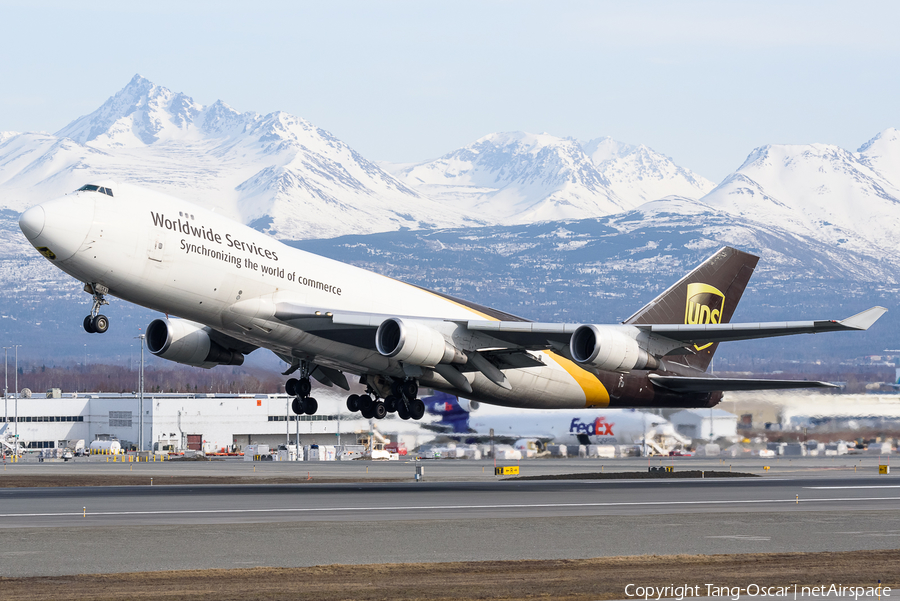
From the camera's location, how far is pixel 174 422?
129125 mm

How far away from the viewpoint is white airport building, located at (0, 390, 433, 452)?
419 feet

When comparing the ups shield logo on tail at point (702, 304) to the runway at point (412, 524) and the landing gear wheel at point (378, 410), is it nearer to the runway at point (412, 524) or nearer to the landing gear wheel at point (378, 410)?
the runway at point (412, 524)

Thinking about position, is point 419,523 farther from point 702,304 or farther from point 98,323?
point 702,304

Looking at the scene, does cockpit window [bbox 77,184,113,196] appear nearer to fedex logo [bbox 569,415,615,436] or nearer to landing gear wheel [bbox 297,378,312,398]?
landing gear wheel [bbox 297,378,312,398]

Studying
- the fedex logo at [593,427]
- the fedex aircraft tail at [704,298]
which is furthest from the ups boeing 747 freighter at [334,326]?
the fedex logo at [593,427]

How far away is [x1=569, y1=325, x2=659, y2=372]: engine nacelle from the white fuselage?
443 cm

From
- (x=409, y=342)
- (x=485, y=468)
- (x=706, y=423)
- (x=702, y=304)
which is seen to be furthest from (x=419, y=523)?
(x=485, y=468)

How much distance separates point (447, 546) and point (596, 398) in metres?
21.9

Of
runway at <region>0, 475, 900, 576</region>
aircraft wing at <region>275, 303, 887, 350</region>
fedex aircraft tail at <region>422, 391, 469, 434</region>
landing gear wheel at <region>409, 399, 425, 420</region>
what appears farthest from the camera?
fedex aircraft tail at <region>422, 391, 469, 434</region>

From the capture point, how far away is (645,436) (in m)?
71.2

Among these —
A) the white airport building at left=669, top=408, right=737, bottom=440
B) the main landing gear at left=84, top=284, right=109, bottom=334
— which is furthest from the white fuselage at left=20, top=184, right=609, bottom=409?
the white airport building at left=669, top=408, right=737, bottom=440

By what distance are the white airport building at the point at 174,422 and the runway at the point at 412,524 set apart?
79886 mm

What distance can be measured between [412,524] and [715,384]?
20.4 m

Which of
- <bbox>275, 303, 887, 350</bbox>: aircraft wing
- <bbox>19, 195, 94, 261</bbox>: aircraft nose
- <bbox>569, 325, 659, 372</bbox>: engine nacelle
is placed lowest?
<bbox>569, 325, 659, 372</bbox>: engine nacelle
